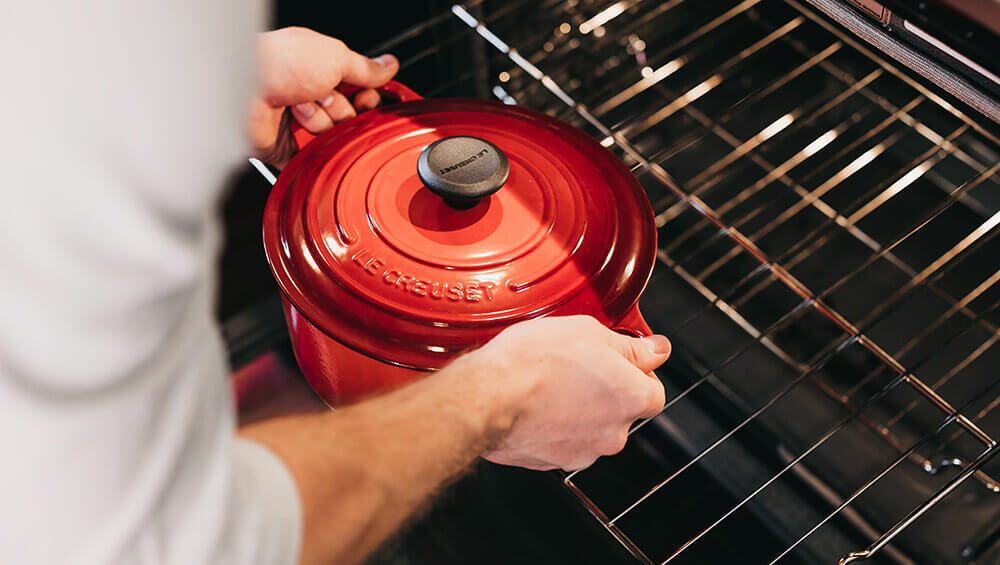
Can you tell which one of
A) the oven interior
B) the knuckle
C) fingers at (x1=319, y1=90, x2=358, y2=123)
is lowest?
the oven interior

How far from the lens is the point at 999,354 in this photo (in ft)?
3.32

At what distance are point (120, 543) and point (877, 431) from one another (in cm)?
82

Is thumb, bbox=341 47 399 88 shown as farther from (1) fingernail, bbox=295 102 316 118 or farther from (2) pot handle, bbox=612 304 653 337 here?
(2) pot handle, bbox=612 304 653 337

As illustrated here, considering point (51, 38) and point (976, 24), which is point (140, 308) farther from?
point (976, 24)

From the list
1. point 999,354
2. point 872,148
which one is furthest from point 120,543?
point 872,148

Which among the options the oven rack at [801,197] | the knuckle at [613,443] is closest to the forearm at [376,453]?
the knuckle at [613,443]

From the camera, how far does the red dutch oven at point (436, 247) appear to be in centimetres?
61

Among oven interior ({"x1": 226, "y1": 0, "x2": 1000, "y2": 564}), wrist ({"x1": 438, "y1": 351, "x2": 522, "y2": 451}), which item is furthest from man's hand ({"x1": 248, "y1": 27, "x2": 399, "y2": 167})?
wrist ({"x1": 438, "y1": 351, "x2": 522, "y2": 451})

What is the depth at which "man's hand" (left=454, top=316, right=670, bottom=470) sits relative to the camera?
0.57 metres

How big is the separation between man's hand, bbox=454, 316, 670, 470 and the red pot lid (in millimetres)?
36

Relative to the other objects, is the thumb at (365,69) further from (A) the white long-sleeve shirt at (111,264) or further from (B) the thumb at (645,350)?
(A) the white long-sleeve shirt at (111,264)

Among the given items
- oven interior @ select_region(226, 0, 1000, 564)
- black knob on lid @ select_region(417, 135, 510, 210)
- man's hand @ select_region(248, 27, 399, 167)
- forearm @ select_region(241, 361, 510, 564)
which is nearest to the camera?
forearm @ select_region(241, 361, 510, 564)

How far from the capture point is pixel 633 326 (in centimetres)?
66

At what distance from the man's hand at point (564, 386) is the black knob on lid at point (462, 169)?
10 cm
